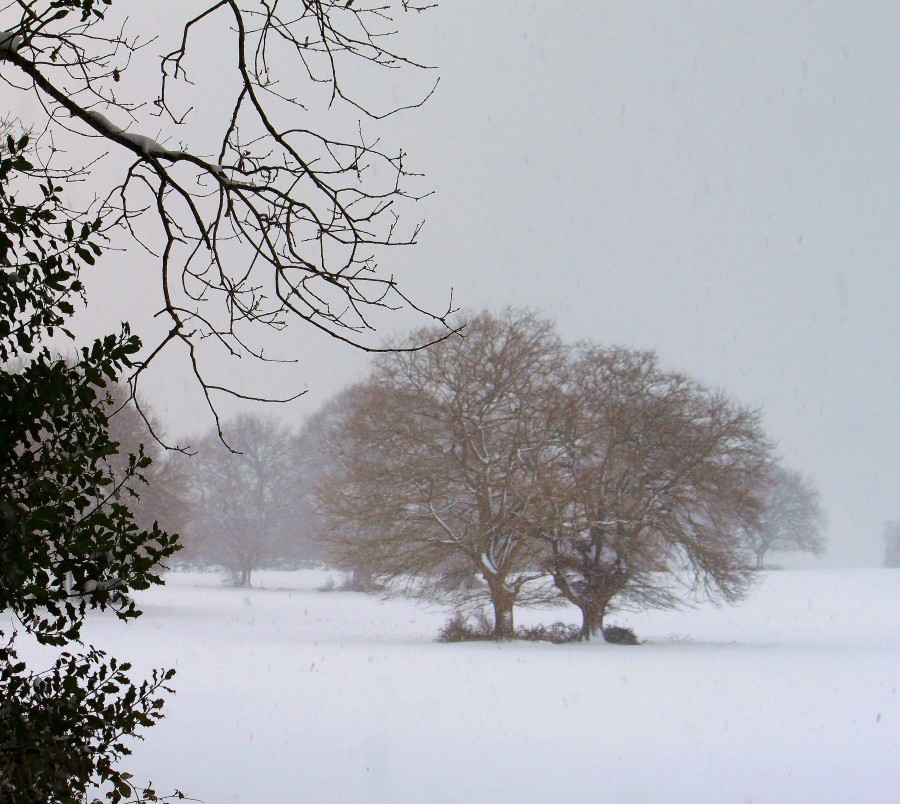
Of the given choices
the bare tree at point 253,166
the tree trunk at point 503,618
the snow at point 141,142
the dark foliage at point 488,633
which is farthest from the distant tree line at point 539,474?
the snow at point 141,142

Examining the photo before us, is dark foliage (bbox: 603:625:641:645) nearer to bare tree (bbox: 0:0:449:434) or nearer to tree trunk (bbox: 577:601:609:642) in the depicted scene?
tree trunk (bbox: 577:601:609:642)

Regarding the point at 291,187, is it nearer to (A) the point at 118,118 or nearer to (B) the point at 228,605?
(A) the point at 118,118

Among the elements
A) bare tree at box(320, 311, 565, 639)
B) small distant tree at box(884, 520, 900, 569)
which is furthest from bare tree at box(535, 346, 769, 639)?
small distant tree at box(884, 520, 900, 569)

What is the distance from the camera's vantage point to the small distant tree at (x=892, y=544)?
7194 cm

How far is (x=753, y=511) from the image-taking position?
2230 centimetres

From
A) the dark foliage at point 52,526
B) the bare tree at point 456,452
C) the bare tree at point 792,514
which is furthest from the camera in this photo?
the bare tree at point 792,514

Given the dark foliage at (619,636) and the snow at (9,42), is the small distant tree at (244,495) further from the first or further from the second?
the snow at (9,42)

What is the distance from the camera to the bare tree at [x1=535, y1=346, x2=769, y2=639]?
70.4ft

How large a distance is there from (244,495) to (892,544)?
54437 mm

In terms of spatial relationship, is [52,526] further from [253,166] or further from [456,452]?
[456,452]

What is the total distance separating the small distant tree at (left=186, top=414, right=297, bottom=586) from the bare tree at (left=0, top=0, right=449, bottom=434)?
39884mm

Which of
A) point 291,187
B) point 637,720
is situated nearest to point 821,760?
point 637,720

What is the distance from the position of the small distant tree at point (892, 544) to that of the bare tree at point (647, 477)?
2238 inches

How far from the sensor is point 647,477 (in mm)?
22047
